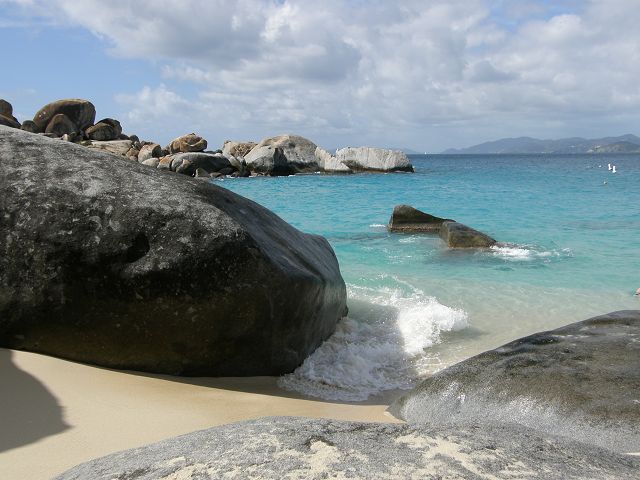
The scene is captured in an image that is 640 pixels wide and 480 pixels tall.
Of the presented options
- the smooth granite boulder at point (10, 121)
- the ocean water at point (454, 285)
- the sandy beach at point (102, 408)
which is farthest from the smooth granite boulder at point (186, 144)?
the sandy beach at point (102, 408)

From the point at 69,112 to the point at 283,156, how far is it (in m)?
17.3

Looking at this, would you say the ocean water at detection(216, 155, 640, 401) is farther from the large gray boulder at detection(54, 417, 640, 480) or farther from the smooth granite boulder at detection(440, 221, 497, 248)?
the large gray boulder at detection(54, 417, 640, 480)

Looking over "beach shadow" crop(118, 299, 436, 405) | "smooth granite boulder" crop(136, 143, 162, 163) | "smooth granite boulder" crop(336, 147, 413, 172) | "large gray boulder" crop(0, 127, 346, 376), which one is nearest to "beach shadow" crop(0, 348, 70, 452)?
"large gray boulder" crop(0, 127, 346, 376)

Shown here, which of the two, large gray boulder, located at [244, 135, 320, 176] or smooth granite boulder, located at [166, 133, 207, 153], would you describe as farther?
smooth granite boulder, located at [166, 133, 207, 153]

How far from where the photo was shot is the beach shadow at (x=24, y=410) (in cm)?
322

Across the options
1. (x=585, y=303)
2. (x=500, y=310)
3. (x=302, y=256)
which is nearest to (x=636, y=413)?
(x=302, y=256)

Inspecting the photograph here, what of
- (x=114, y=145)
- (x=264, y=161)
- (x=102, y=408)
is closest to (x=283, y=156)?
(x=264, y=161)

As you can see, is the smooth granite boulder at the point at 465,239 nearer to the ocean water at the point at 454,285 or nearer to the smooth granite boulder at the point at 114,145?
the ocean water at the point at 454,285

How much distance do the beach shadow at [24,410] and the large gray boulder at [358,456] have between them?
148 centimetres

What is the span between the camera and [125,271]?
4602 millimetres

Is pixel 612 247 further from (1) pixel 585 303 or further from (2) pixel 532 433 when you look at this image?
(2) pixel 532 433

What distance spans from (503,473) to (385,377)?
14.2 ft

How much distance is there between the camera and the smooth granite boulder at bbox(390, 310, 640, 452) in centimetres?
361

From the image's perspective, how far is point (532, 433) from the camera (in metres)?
2.18
